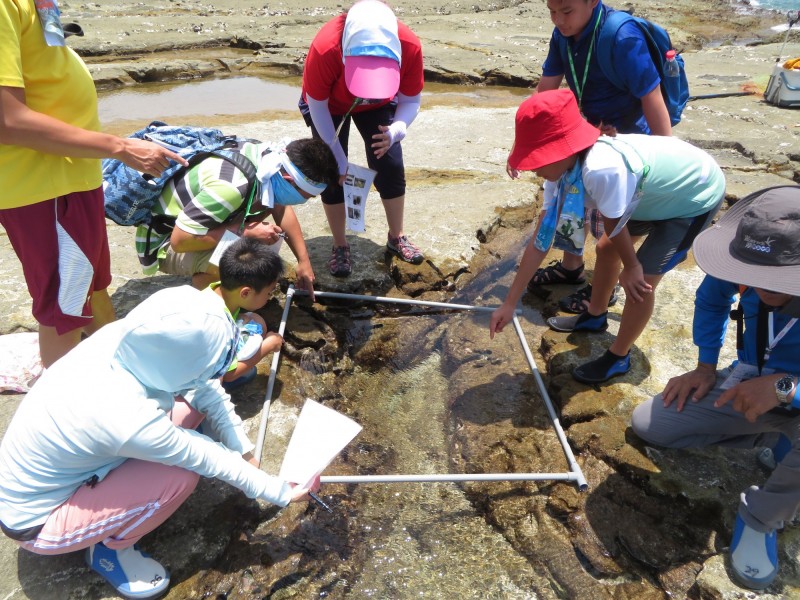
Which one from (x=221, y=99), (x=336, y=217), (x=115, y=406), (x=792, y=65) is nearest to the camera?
(x=115, y=406)

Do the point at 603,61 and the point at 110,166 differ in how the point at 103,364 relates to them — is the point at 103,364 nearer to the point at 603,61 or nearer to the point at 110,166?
the point at 110,166

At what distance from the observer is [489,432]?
8.11 feet

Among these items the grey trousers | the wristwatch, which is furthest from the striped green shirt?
the wristwatch

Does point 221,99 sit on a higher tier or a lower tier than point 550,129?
lower

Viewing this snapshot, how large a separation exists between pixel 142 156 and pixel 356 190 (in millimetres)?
1248

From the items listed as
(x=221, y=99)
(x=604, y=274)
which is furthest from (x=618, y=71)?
(x=221, y=99)

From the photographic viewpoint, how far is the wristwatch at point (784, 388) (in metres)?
1.75

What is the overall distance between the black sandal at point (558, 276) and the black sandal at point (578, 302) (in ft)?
0.51

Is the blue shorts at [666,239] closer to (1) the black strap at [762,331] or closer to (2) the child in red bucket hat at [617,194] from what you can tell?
(2) the child in red bucket hat at [617,194]

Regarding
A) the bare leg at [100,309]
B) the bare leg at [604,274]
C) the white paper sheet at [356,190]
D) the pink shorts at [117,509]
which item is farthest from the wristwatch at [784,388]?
the bare leg at [100,309]

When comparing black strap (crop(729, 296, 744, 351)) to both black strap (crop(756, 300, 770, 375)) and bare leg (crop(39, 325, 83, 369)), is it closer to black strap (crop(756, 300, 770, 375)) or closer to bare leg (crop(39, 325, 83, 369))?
black strap (crop(756, 300, 770, 375))

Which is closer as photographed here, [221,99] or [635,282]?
[635,282]

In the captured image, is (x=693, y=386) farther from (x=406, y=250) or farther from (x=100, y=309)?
(x=100, y=309)

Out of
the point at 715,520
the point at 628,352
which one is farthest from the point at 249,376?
the point at 715,520
